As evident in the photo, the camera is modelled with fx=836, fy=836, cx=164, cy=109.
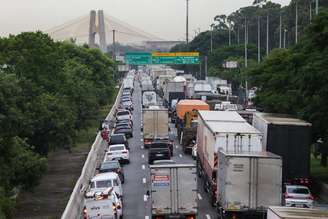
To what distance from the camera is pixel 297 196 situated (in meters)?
32.4

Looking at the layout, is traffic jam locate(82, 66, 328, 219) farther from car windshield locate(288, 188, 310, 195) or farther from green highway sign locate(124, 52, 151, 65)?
green highway sign locate(124, 52, 151, 65)

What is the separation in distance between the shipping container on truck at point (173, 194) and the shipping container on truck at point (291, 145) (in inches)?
244

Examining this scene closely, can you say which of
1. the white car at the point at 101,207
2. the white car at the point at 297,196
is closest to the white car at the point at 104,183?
the white car at the point at 101,207

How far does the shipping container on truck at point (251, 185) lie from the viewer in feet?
90.6

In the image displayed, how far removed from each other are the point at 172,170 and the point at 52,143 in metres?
17.3

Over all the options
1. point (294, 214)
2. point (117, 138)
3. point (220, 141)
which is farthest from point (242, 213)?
point (117, 138)

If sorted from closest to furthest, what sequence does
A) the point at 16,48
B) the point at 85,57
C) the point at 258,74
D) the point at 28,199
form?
the point at 28,199, the point at 16,48, the point at 258,74, the point at 85,57

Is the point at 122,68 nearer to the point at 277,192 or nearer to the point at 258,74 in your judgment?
the point at 258,74

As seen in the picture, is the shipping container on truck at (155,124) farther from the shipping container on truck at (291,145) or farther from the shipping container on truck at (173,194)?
the shipping container on truck at (173,194)

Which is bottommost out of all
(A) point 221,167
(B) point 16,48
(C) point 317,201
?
(C) point 317,201

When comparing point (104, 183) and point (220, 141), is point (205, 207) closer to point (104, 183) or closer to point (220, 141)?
point (220, 141)

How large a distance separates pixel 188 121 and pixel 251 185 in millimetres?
31379

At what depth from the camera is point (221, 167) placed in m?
29.3

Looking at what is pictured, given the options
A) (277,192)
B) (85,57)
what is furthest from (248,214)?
(85,57)
